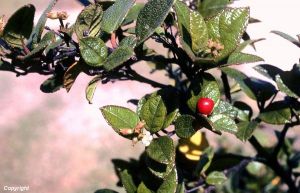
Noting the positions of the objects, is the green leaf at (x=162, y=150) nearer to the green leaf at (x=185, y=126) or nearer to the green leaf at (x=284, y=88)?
the green leaf at (x=185, y=126)

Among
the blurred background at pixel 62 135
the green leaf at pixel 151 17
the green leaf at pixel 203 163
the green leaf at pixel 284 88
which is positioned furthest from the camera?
the blurred background at pixel 62 135

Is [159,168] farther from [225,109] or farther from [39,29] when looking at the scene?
[39,29]

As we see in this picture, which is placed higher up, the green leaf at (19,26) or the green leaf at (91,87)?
the green leaf at (19,26)

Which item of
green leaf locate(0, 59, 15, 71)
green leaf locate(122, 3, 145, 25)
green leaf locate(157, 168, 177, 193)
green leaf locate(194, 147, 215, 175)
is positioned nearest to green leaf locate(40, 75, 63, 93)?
green leaf locate(0, 59, 15, 71)

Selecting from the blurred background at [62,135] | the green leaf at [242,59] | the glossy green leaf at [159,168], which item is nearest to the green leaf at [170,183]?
the glossy green leaf at [159,168]

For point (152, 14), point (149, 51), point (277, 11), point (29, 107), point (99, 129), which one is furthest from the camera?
point (277, 11)

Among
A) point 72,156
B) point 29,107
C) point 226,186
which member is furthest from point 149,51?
point 29,107

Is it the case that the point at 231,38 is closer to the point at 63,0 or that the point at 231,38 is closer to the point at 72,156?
the point at 72,156

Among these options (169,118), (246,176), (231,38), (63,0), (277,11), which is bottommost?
(63,0)
